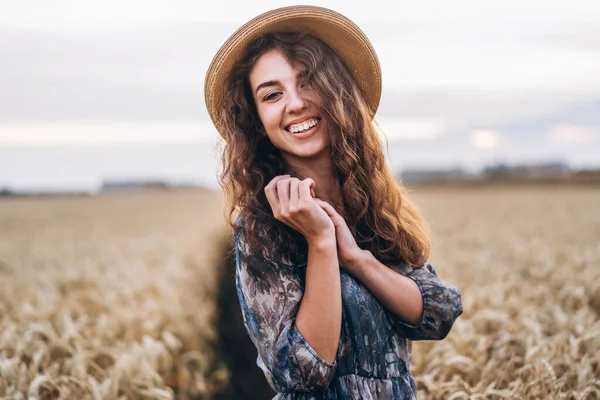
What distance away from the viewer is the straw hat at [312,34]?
234cm

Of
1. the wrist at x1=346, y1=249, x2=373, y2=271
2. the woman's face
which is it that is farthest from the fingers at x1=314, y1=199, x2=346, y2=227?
the woman's face

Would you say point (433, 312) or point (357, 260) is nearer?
point (357, 260)

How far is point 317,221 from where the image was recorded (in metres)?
1.96

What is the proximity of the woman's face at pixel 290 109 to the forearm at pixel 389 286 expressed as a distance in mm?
462

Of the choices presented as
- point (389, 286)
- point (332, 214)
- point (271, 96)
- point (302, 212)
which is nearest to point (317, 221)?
point (302, 212)

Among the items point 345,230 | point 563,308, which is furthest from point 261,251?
point 563,308

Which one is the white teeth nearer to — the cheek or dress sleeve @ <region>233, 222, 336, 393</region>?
the cheek

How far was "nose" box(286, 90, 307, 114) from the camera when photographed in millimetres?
2178

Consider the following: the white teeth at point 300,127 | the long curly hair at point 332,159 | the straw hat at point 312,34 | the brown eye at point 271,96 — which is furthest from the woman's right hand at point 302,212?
the straw hat at point 312,34

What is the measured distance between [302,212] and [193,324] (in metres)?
4.47

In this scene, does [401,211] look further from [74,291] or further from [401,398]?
[74,291]

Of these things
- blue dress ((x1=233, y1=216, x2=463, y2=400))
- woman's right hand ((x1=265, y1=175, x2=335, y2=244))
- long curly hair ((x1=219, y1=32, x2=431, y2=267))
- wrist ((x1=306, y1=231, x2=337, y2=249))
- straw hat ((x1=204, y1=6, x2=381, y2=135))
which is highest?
straw hat ((x1=204, y1=6, x2=381, y2=135))

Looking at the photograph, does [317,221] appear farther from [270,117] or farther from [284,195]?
[270,117]

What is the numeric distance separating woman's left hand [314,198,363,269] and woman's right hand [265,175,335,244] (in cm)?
10
